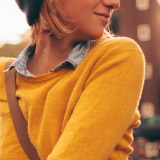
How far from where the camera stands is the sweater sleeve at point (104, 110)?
5.07ft

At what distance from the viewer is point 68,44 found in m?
1.90

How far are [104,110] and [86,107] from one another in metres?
0.07

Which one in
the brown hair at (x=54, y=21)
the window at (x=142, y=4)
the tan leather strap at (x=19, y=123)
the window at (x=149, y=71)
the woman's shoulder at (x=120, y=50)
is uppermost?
the brown hair at (x=54, y=21)

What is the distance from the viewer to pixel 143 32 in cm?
3903

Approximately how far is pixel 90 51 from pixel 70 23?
15cm

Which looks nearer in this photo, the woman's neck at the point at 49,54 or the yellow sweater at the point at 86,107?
the yellow sweater at the point at 86,107

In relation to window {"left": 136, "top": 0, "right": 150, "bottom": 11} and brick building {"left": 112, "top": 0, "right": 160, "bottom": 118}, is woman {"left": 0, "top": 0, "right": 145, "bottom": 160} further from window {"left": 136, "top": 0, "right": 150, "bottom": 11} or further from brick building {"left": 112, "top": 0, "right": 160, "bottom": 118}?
window {"left": 136, "top": 0, "right": 150, "bottom": 11}

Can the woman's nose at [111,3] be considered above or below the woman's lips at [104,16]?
above

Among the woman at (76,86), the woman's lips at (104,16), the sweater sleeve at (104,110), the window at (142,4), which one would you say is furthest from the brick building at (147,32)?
the sweater sleeve at (104,110)

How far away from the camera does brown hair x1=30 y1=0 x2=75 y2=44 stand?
1.79 metres

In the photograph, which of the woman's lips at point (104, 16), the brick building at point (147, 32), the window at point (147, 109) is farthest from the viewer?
the window at point (147, 109)

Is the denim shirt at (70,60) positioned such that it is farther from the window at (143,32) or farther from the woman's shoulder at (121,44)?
the window at (143,32)

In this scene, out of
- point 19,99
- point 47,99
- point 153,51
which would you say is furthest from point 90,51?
point 153,51

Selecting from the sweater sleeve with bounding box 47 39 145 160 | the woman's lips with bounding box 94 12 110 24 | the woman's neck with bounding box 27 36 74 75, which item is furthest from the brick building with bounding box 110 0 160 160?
the sweater sleeve with bounding box 47 39 145 160
